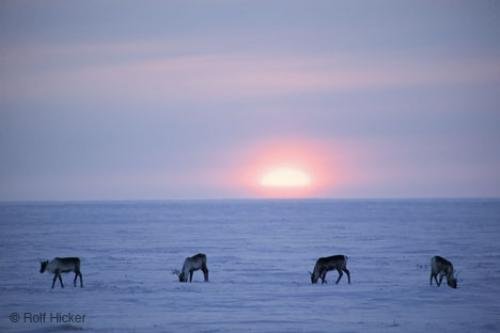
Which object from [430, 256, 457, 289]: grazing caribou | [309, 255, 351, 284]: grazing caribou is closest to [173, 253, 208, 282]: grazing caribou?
[309, 255, 351, 284]: grazing caribou

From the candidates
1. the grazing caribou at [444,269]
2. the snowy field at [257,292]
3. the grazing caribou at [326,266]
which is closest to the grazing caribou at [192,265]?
the snowy field at [257,292]

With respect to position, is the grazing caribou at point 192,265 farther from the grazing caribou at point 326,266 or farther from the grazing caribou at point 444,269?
the grazing caribou at point 444,269

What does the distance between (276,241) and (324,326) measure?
27.1m

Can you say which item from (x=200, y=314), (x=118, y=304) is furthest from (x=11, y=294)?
(x=200, y=314)

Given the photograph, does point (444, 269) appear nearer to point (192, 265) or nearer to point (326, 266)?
point (326, 266)

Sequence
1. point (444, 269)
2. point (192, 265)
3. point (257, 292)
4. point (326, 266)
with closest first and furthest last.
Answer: point (257, 292), point (444, 269), point (326, 266), point (192, 265)

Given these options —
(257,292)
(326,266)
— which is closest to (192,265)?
(257,292)

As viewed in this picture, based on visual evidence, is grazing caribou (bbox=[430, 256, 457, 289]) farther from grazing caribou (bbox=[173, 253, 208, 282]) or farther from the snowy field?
grazing caribou (bbox=[173, 253, 208, 282])

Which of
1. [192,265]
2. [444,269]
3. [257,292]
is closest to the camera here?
[257,292]

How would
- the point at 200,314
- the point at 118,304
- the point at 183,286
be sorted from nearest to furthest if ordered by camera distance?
1. the point at 200,314
2. the point at 118,304
3. the point at 183,286

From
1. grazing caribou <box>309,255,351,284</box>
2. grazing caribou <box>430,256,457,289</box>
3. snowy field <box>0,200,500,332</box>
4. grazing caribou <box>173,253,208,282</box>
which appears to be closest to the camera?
snowy field <box>0,200,500,332</box>

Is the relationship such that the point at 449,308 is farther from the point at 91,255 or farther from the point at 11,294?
the point at 91,255

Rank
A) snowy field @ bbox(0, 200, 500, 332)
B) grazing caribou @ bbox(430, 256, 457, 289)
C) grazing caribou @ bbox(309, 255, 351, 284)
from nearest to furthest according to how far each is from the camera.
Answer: snowy field @ bbox(0, 200, 500, 332) → grazing caribou @ bbox(430, 256, 457, 289) → grazing caribou @ bbox(309, 255, 351, 284)

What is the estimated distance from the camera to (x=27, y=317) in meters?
19.5
